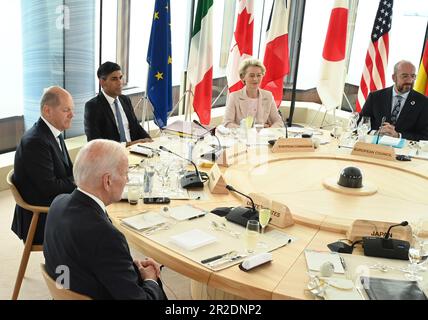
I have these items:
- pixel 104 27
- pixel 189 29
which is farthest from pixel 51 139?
pixel 189 29

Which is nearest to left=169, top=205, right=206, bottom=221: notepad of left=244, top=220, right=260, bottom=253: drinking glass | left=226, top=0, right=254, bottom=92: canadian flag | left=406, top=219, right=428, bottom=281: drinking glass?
left=244, top=220, right=260, bottom=253: drinking glass

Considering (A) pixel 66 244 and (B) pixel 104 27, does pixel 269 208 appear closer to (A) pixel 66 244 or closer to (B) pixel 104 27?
(A) pixel 66 244

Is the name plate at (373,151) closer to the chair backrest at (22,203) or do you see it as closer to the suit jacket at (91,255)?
the chair backrest at (22,203)

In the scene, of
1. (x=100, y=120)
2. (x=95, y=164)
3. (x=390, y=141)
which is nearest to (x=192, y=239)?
(x=95, y=164)

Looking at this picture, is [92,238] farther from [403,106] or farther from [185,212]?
[403,106]

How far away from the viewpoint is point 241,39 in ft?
22.0

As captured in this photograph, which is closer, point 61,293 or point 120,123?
point 61,293

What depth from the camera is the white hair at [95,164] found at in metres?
2.14

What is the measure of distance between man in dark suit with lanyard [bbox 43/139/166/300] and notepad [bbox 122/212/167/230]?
20.0 inches

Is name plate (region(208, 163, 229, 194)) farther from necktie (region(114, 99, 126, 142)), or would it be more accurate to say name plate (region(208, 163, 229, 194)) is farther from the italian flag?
the italian flag

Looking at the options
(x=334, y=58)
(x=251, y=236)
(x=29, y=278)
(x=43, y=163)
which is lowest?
(x=29, y=278)

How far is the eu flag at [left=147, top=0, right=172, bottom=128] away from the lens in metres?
5.62

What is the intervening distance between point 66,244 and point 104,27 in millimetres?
4855

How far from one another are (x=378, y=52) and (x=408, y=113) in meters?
1.84
